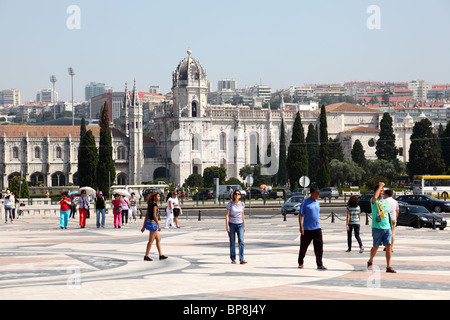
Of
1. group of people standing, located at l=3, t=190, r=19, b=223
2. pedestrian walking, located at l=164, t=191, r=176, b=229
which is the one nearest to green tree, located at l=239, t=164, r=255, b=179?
group of people standing, located at l=3, t=190, r=19, b=223

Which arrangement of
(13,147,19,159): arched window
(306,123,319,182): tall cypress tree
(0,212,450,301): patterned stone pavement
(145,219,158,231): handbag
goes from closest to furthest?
(0,212,450,301): patterned stone pavement, (145,219,158,231): handbag, (306,123,319,182): tall cypress tree, (13,147,19,159): arched window

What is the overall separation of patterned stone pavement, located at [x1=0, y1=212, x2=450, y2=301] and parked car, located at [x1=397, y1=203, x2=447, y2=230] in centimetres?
435

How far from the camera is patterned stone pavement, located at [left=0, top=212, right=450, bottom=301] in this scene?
11.4m

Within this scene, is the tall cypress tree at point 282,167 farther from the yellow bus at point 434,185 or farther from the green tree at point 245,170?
the yellow bus at point 434,185

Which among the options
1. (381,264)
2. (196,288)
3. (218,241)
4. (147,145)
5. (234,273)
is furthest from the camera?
(147,145)

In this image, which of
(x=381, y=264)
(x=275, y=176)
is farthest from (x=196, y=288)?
(x=275, y=176)

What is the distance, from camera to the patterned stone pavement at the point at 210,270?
37.5 ft

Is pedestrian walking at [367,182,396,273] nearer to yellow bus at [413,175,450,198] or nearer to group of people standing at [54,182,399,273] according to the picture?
group of people standing at [54,182,399,273]

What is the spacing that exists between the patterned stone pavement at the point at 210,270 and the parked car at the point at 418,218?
4350mm

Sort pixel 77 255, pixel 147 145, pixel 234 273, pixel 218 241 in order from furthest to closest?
pixel 147 145 → pixel 218 241 → pixel 77 255 → pixel 234 273

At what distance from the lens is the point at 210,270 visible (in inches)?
569

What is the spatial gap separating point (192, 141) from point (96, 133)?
13.5 m
